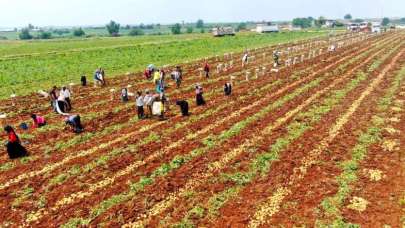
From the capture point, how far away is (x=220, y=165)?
16.8 m

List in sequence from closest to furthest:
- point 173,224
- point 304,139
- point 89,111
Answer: point 173,224
point 304,139
point 89,111

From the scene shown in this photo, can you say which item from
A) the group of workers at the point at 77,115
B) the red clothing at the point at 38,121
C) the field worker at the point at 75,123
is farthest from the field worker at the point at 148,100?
the red clothing at the point at 38,121

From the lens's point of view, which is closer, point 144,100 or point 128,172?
point 128,172

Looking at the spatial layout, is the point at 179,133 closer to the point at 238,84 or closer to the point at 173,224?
the point at 173,224

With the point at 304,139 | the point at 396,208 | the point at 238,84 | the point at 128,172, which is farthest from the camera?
the point at 238,84

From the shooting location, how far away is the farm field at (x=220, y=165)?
1305 cm

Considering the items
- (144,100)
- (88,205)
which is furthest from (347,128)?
(88,205)

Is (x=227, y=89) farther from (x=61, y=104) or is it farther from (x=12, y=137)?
(x=12, y=137)

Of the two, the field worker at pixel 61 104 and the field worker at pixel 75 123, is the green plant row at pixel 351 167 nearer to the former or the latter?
the field worker at pixel 75 123

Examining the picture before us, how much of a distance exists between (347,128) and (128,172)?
11610 millimetres

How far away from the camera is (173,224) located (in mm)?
12398

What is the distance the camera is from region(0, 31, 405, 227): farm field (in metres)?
13.1

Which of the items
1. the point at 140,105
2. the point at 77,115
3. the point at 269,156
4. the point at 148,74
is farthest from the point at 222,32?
the point at 269,156

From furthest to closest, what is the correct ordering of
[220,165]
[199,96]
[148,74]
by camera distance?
[148,74] → [199,96] → [220,165]
